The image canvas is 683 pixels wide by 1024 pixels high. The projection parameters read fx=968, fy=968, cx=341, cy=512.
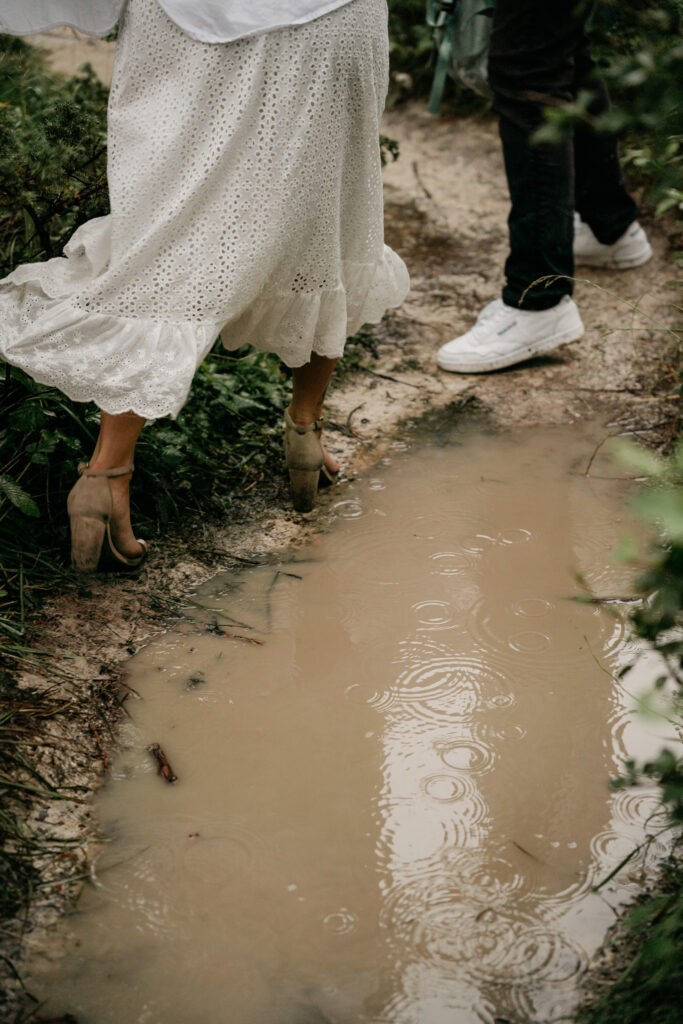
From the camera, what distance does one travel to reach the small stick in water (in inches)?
67.6

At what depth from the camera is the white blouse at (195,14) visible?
71.2 inches

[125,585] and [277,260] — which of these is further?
[125,585]

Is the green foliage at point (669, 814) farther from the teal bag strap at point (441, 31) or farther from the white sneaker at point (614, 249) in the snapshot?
the white sneaker at point (614, 249)

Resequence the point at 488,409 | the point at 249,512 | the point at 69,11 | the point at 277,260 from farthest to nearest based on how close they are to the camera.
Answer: the point at 488,409
the point at 249,512
the point at 277,260
the point at 69,11

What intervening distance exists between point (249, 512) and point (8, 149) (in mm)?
1067

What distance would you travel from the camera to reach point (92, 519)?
2088 mm

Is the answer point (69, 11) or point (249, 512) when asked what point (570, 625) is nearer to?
point (249, 512)

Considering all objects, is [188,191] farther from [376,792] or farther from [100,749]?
[376,792]

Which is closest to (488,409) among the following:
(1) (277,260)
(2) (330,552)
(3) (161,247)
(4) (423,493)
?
(4) (423,493)

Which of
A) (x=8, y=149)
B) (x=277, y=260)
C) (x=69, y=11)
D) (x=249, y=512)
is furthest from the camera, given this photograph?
(x=249, y=512)

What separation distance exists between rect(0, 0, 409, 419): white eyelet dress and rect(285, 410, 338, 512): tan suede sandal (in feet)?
1.63

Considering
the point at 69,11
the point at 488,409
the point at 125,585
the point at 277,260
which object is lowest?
the point at 488,409

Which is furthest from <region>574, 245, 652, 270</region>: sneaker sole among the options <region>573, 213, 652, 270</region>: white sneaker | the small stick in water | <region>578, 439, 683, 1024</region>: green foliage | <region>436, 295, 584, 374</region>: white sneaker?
the small stick in water

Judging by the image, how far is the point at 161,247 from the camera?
190cm
